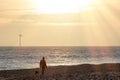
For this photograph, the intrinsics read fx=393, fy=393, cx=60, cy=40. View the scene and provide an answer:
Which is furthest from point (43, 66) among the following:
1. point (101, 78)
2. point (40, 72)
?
point (101, 78)

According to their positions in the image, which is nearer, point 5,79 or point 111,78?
point 111,78

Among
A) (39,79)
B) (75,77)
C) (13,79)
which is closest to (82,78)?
(75,77)

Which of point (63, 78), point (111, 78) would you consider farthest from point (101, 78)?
point (63, 78)

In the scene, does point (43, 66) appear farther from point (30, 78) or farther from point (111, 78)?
point (111, 78)

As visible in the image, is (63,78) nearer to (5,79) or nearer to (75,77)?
(75,77)

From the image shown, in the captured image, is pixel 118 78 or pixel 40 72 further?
pixel 40 72

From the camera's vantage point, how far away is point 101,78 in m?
31.5

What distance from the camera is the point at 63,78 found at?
32.2 metres

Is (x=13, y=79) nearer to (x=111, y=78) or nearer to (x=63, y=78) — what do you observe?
(x=63, y=78)

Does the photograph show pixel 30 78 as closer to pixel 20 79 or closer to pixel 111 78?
pixel 20 79

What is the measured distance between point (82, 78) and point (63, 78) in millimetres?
1555

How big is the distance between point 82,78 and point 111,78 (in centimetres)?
237

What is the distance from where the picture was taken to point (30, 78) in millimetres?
32750

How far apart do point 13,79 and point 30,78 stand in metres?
1.78
